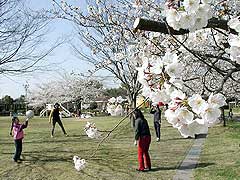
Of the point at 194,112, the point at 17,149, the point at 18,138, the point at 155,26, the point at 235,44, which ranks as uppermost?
the point at 155,26

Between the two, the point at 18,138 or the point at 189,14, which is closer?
the point at 189,14

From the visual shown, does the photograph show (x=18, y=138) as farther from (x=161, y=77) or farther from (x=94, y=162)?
(x=161, y=77)

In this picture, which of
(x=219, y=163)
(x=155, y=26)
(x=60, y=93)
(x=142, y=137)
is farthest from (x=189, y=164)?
(x=60, y=93)

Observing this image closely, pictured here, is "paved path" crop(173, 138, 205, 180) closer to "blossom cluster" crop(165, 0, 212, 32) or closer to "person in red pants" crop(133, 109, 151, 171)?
→ "person in red pants" crop(133, 109, 151, 171)

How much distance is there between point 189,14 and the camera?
1938 mm

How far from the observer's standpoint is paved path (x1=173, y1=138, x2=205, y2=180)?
714 centimetres

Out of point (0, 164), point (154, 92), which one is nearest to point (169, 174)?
point (0, 164)

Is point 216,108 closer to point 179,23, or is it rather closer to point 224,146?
point 179,23

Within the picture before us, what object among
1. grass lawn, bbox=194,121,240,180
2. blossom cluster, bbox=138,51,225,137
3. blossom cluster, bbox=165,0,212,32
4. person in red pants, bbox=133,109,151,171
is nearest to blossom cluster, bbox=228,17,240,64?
blossom cluster, bbox=165,0,212,32

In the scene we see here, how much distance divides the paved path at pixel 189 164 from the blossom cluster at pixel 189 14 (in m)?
5.45

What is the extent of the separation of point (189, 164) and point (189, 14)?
6934mm

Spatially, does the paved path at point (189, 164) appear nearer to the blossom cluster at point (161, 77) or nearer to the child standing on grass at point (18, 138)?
the child standing on grass at point (18, 138)

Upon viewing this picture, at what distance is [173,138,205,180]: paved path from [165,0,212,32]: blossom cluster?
5449 mm

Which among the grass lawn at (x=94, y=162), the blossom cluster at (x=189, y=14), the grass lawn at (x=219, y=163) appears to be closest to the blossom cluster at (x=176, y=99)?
the blossom cluster at (x=189, y=14)
